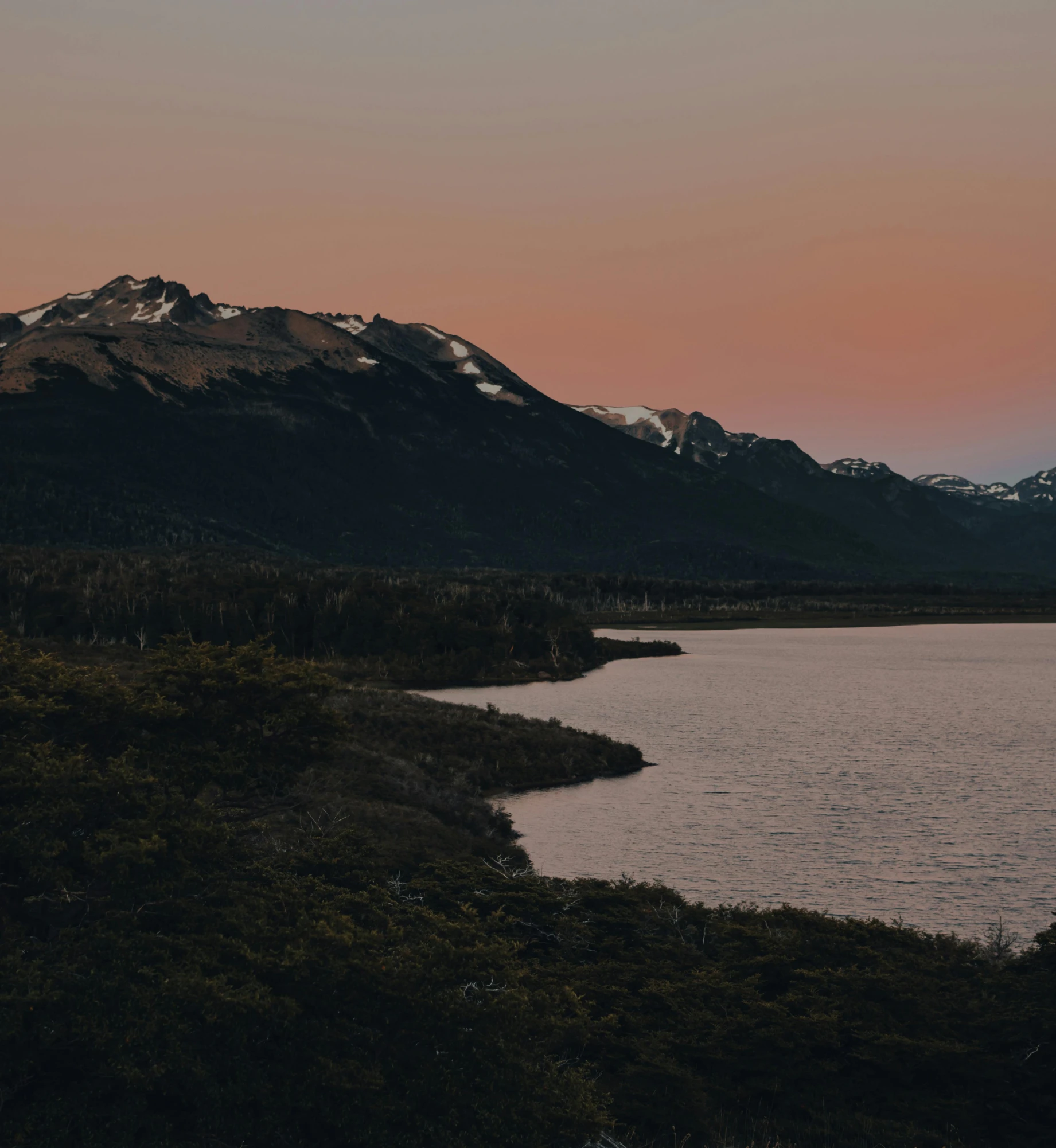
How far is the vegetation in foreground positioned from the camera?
15102 millimetres

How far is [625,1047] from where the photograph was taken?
2052 centimetres

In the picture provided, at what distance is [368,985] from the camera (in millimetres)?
17109

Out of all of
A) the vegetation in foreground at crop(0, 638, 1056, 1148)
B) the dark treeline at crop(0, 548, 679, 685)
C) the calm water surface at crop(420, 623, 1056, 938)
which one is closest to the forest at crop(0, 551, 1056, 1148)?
the vegetation in foreground at crop(0, 638, 1056, 1148)

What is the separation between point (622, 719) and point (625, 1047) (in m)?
67.0

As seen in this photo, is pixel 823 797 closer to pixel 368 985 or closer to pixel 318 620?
pixel 368 985

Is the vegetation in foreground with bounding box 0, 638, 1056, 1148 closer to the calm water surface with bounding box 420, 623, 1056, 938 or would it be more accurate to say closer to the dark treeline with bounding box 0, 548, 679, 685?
the calm water surface with bounding box 420, 623, 1056, 938

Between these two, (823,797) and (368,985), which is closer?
(368,985)

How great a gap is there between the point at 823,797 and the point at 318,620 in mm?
79346

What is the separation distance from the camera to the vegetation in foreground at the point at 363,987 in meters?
15.1

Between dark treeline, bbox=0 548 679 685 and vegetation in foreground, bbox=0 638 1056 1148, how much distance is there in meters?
83.4

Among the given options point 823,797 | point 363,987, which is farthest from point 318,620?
point 363,987

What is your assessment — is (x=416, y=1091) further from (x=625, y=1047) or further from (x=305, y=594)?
(x=305, y=594)

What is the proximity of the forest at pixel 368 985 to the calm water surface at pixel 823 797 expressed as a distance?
8.58 m

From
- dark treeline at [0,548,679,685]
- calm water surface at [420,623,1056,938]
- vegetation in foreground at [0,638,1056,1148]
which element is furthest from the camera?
dark treeline at [0,548,679,685]
